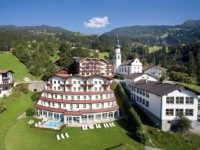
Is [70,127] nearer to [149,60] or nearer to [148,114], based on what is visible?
[148,114]

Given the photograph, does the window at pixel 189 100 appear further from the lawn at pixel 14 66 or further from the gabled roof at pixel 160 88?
the lawn at pixel 14 66

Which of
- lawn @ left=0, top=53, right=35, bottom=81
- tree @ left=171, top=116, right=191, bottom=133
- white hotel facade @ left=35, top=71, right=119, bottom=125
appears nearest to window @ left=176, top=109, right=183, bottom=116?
tree @ left=171, top=116, right=191, bottom=133

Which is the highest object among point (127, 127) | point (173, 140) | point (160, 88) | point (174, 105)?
point (160, 88)

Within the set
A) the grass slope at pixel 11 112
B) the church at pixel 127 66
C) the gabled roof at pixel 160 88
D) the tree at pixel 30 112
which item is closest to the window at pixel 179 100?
the gabled roof at pixel 160 88

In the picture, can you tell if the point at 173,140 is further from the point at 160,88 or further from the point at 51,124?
the point at 51,124

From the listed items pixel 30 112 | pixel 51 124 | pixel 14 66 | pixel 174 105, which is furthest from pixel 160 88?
pixel 14 66

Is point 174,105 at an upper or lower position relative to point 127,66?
lower

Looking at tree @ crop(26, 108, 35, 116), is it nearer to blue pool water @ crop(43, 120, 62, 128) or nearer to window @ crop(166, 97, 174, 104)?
blue pool water @ crop(43, 120, 62, 128)
